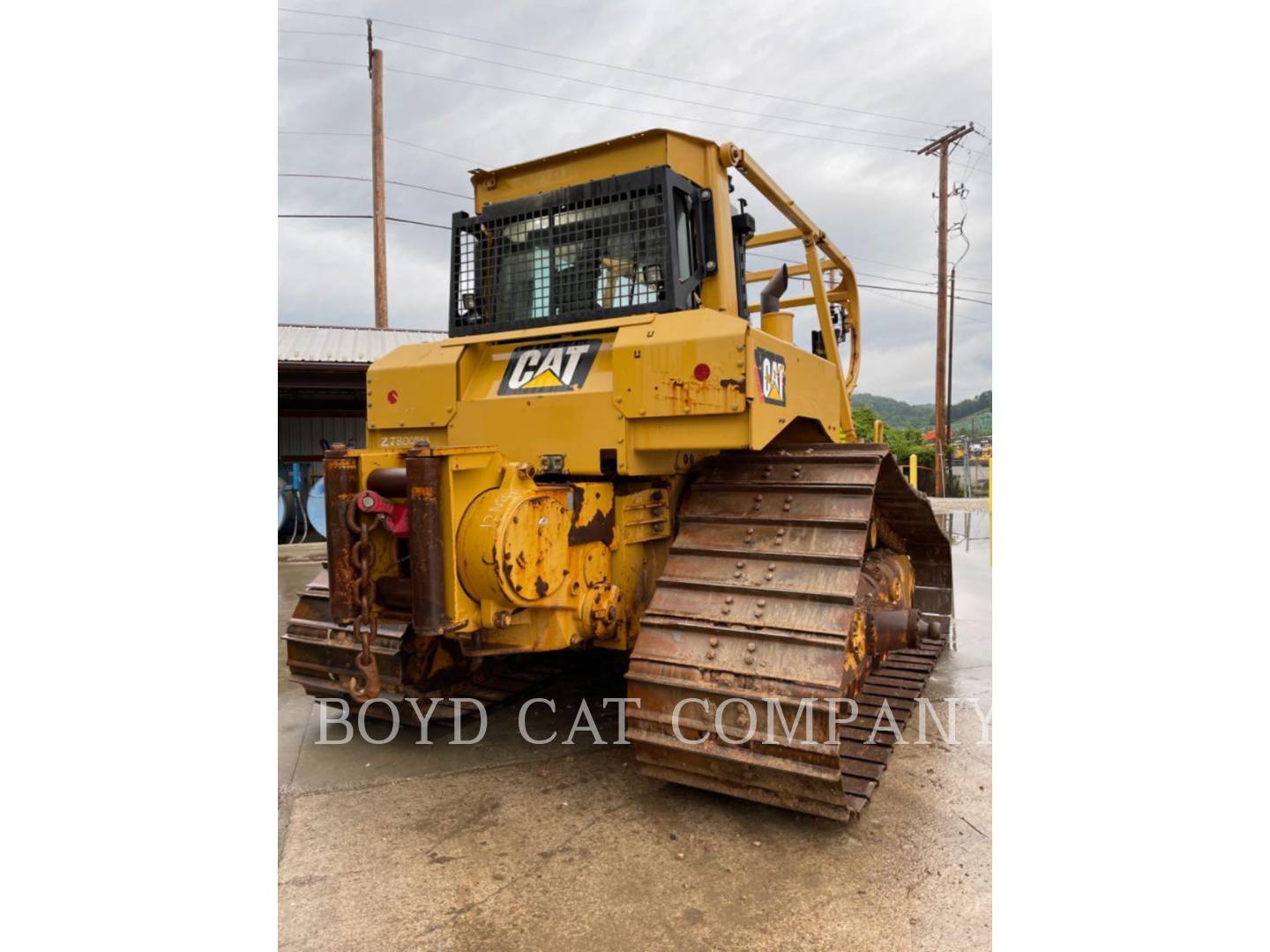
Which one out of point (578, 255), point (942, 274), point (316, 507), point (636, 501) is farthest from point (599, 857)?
point (942, 274)

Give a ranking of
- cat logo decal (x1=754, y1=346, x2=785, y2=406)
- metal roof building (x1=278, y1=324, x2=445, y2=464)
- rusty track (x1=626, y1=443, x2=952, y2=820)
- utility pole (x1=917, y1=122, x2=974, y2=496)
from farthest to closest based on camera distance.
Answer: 1. utility pole (x1=917, y1=122, x2=974, y2=496)
2. metal roof building (x1=278, y1=324, x2=445, y2=464)
3. cat logo decal (x1=754, y1=346, x2=785, y2=406)
4. rusty track (x1=626, y1=443, x2=952, y2=820)

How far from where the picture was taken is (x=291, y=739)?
13.0 ft

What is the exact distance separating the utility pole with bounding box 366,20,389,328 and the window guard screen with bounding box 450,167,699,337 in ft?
35.8

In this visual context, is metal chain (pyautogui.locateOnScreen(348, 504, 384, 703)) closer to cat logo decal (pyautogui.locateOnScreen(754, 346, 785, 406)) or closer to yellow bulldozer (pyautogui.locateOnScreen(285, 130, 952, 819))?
yellow bulldozer (pyautogui.locateOnScreen(285, 130, 952, 819))

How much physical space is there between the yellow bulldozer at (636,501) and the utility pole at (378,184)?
10.9m

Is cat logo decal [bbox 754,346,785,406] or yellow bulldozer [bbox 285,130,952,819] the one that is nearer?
yellow bulldozer [bbox 285,130,952,819]

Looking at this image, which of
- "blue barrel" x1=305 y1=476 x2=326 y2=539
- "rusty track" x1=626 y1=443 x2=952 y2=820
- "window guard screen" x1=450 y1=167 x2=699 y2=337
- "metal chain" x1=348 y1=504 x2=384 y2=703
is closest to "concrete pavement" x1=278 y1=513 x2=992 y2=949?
"rusty track" x1=626 y1=443 x2=952 y2=820

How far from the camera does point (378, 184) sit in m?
14.0

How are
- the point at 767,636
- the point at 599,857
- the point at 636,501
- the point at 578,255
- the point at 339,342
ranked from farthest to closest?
1. the point at 339,342
2. the point at 578,255
3. the point at 636,501
4. the point at 767,636
5. the point at 599,857

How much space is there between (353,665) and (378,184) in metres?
12.6

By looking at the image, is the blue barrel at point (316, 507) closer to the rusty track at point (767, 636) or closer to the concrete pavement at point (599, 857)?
the concrete pavement at point (599, 857)

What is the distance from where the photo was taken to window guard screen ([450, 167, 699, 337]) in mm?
3549

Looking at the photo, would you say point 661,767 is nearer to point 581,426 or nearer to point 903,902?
point 903,902

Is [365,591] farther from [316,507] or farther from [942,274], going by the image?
[942,274]
